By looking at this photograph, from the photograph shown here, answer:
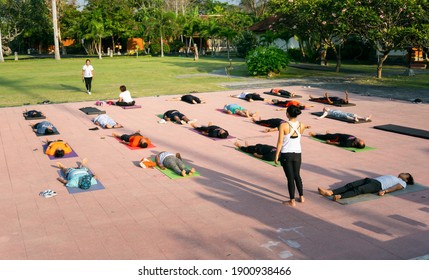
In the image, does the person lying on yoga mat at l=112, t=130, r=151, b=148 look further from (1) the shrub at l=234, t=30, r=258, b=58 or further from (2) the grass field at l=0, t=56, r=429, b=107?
(1) the shrub at l=234, t=30, r=258, b=58

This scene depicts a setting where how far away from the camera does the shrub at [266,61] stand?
1070 inches

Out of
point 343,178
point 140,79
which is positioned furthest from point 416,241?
point 140,79

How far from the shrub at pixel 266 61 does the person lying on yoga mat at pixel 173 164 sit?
762 inches

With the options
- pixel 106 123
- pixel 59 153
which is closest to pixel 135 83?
pixel 106 123

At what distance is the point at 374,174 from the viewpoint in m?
8.52

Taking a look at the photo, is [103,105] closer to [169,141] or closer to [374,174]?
[169,141]

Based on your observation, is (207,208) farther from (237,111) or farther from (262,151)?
(237,111)

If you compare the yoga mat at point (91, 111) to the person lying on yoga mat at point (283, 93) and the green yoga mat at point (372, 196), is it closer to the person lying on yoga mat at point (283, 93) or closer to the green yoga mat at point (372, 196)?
the person lying on yoga mat at point (283, 93)

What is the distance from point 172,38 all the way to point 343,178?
53.0m

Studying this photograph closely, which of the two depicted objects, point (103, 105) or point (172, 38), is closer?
point (103, 105)

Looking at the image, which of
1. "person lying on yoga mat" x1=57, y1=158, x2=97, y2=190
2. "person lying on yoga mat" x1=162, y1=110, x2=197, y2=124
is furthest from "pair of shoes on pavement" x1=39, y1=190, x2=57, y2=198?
"person lying on yoga mat" x1=162, y1=110, x2=197, y2=124

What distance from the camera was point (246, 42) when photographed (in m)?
45.0

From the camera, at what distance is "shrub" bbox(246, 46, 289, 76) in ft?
89.1

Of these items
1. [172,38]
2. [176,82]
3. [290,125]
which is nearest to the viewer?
[290,125]
